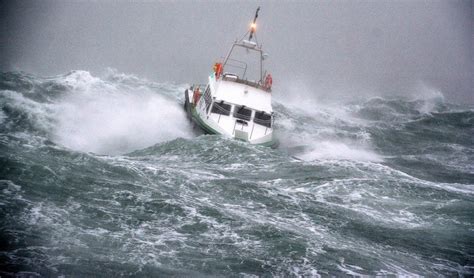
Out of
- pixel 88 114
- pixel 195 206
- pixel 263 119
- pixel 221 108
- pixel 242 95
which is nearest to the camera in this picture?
pixel 195 206

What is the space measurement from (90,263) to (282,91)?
32.2 metres

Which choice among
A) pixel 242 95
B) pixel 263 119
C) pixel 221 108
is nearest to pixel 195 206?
pixel 221 108

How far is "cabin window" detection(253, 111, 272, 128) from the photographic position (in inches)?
678

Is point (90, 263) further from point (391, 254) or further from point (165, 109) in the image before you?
point (165, 109)

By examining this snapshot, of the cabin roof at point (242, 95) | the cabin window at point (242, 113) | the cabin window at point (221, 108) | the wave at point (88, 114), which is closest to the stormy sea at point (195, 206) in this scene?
the wave at point (88, 114)

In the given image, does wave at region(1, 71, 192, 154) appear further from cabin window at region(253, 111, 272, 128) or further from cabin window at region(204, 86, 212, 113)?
cabin window at region(253, 111, 272, 128)

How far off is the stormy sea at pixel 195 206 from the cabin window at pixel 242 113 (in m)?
2.11

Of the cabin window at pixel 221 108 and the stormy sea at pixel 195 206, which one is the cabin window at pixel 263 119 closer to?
the cabin window at pixel 221 108

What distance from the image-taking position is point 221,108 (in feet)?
56.1

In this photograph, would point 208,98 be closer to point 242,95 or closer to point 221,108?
point 221,108

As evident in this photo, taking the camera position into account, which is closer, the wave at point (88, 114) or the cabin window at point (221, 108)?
the wave at point (88, 114)

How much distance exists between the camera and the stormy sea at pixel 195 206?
6.80 m

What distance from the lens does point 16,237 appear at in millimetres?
6508

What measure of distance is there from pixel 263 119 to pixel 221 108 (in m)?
1.99
